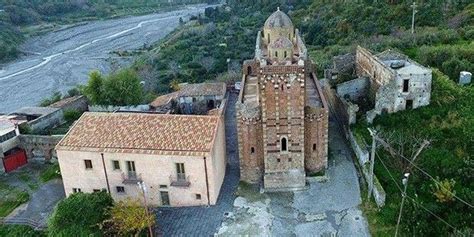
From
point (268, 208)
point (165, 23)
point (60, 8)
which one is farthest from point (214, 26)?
point (268, 208)

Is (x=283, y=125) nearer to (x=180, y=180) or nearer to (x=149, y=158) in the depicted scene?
(x=180, y=180)

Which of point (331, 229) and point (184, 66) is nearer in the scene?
point (331, 229)

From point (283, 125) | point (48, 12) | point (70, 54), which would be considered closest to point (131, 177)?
point (283, 125)

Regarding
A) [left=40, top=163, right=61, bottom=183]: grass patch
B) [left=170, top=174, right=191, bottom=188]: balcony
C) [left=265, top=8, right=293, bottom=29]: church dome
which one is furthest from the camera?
[left=265, top=8, right=293, bottom=29]: church dome

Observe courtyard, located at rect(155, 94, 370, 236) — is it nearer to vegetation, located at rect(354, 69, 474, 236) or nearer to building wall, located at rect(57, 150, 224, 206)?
building wall, located at rect(57, 150, 224, 206)

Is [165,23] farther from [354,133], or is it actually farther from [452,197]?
[452,197]

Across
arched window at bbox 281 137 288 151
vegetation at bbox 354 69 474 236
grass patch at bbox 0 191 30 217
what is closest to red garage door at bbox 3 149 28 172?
grass patch at bbox 0 191 30 217
